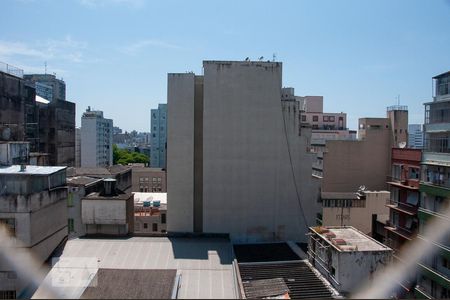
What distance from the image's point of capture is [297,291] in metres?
14.3

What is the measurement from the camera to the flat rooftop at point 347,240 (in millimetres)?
14852

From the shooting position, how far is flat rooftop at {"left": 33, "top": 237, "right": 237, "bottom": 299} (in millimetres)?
13234

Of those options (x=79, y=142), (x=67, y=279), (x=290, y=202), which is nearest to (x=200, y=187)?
(x=290, y=202)

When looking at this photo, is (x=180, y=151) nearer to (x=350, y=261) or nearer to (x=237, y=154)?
(x=237, y=154)

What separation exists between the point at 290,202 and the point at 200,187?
463 centimetres

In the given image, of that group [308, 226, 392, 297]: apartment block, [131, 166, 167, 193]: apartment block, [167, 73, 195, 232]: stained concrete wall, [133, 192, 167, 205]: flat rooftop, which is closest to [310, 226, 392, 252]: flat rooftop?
[308, 226, 392, 297]: apartment block

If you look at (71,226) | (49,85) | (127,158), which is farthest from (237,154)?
(127,158)

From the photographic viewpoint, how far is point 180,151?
20.2 metres

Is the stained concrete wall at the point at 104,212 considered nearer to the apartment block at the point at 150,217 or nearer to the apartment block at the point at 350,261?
the apartment block at the point at 350,261

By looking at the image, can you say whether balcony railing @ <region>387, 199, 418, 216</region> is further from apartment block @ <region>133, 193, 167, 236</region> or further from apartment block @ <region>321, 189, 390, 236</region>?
apartment block @ <region>133, 193, 167, 236</region>

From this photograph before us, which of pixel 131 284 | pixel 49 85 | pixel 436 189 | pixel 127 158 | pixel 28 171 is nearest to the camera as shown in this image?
pixel 131 284

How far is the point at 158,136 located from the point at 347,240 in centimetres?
7977

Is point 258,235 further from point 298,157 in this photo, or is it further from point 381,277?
point 381,277

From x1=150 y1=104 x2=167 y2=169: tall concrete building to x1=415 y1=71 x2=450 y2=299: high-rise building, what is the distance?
72.9 metres
